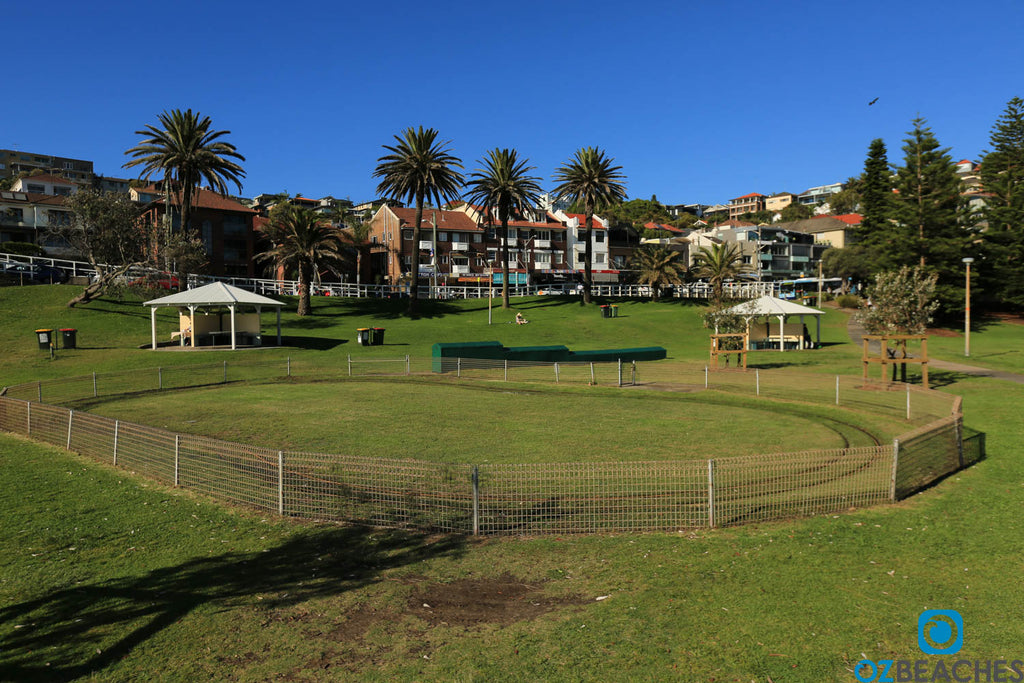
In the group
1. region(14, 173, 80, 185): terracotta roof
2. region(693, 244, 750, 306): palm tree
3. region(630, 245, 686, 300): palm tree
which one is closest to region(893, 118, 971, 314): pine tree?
region(693, 244, 750, 306): palm tree

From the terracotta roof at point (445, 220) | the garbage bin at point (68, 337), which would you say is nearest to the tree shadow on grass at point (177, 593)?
the garbage bin at point (68, 337)

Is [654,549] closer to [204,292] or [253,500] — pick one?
[253,500]

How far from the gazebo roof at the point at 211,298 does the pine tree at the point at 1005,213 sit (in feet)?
225

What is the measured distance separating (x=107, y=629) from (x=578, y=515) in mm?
6588

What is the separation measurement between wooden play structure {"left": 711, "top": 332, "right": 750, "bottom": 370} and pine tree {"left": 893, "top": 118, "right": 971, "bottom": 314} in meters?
32.9

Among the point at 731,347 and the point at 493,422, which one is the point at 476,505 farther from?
the point at 731,347

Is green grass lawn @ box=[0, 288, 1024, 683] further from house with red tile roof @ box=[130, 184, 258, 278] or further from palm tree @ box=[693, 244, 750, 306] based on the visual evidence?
house with red tile roof @ box=[130, 184, 258, 278]

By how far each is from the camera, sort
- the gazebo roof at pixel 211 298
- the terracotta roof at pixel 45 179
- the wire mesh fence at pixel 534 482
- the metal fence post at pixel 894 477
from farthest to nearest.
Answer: the terracotta roof at pixel 45 179 < the gazebo roof at pixel 211 298 < the metal fence post at pixel 894 477 < the wire mesh fence at pixel 534 482

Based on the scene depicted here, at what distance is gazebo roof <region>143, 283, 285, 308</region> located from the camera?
4078 centimetres

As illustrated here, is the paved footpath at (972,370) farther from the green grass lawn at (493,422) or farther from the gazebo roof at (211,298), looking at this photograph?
the gazebo roof at (211,298)

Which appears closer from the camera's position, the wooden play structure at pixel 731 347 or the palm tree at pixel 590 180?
the wooden play structure at pixel 731 347

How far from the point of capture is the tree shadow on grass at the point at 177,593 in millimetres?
6758

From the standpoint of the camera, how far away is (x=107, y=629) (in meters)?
7.25

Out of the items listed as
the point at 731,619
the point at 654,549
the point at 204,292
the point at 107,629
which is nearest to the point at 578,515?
the point at 654,549
